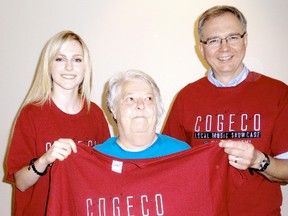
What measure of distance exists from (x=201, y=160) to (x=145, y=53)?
145 cm

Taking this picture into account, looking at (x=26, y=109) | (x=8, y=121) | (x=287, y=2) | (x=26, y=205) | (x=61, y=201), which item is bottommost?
(x=26, y=205)

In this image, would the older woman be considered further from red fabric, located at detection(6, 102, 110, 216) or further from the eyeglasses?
the eyeglasses

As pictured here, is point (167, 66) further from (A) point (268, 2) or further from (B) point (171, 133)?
(A) point (268, 2)

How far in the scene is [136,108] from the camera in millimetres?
1448

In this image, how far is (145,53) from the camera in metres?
2.54

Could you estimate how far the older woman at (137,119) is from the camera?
146 centimetres

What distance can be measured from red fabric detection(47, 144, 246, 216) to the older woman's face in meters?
0.21

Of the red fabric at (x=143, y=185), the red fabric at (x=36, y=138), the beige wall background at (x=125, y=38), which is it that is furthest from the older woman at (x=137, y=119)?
the beige wall background at (x=125, y=38)

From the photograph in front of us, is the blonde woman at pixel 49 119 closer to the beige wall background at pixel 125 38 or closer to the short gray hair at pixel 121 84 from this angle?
the short gray hair at pixel 121 84

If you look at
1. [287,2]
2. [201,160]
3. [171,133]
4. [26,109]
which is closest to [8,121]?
[26,109]

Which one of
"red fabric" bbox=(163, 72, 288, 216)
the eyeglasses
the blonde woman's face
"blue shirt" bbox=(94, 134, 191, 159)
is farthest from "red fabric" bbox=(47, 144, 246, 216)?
the eyeglasses

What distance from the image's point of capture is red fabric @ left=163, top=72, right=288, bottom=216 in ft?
4.96

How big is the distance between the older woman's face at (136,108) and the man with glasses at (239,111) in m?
0.33

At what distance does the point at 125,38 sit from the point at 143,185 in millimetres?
1564
